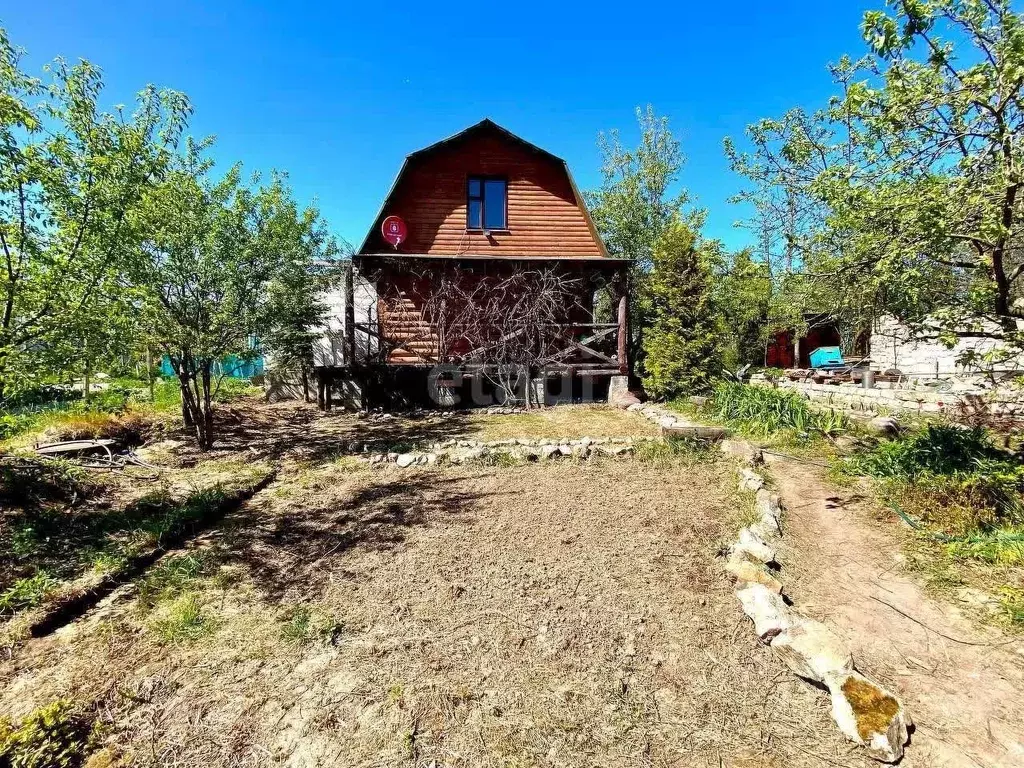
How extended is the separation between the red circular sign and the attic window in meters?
1.79

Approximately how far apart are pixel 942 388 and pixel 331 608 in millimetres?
10757

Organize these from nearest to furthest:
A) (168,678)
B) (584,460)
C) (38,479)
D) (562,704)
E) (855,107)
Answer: (562,704) → (168,678) → (855,107) → (38,479) → (584,460)

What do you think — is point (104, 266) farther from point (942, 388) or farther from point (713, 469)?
point (942, 388)

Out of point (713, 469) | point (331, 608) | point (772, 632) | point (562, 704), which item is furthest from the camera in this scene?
point (713, 469)

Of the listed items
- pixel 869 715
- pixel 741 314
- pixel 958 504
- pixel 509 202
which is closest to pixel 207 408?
pixel 869 715

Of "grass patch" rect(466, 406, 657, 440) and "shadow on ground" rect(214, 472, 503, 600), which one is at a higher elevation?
"grass patch" rect(466, 406, 657, 440)

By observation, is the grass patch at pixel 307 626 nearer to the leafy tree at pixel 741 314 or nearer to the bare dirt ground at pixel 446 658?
the bare dirt ground at pixel 446 658

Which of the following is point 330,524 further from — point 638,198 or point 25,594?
point 638,198

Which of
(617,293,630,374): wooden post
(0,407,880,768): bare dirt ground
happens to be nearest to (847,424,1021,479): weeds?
(0,407,880,768): bare dirt ground

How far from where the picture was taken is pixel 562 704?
90.5 inches

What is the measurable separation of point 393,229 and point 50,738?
438 inches

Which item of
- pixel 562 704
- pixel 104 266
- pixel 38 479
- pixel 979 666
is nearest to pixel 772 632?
pixel 979 666

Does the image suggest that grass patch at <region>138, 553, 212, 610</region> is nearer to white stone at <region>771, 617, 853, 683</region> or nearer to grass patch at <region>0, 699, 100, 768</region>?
grass patch at <region>0, 699, 100, 768</region>

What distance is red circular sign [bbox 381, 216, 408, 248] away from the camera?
458 inches
